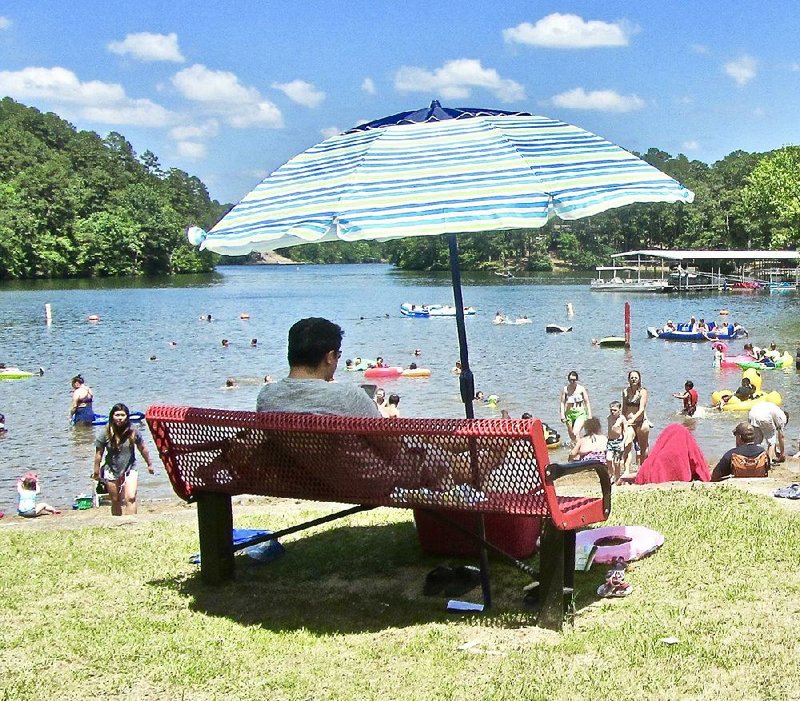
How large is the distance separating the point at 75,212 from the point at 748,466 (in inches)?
4333

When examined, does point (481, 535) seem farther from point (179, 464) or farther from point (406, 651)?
point (179, 464)

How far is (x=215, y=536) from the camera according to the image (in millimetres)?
5238

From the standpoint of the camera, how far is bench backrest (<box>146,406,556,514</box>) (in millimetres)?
4246

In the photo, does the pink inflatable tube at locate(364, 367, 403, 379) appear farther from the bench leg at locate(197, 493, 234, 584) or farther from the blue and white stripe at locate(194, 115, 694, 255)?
the blue and white stripe at locate(194, 115, 694, 255)

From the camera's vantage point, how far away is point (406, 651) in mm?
4262

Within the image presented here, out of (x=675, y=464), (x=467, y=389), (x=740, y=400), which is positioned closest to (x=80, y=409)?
(x=740, y=400)

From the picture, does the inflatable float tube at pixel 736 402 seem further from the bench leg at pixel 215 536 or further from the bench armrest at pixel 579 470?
the bench leg at pixel 215 536

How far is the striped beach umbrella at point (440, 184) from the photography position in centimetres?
423

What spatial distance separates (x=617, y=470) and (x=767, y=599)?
8.32 meters

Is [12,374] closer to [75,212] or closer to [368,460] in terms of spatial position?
[368,460]

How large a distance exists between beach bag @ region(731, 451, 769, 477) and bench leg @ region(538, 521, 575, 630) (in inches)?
211

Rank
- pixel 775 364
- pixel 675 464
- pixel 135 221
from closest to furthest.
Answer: pixel 675 464
pixel 775 364
pixel 135 221

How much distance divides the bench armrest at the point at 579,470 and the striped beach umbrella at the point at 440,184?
0.71 meters

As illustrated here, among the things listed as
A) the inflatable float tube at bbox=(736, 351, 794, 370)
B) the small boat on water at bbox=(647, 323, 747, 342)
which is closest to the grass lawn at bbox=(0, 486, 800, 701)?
the inflatable float tube at bbox=(736, 351, 794, 370)
